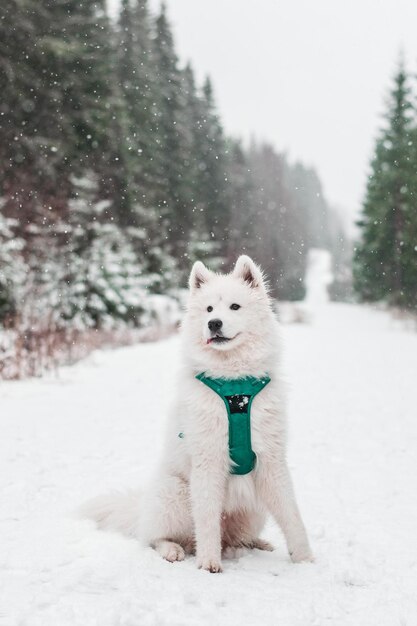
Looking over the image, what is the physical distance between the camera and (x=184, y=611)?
250 centimetres

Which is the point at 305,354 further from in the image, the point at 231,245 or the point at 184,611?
the point at 231,245

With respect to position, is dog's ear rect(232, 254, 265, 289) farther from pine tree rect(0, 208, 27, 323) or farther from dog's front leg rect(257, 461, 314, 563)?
pine tree rect(0, 208, 27, 323)

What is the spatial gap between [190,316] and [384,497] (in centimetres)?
242

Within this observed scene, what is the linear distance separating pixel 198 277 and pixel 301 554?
6.04 feet

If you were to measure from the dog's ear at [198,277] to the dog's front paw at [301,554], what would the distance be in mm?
1738

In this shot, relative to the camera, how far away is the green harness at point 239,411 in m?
3.18

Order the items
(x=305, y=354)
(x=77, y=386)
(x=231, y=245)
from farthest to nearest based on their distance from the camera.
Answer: (x=231, y=245)
(x=305, y=354)
(x=77, y=386)

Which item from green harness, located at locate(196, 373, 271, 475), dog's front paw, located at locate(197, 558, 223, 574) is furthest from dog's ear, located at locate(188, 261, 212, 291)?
dog's front paw, located at locate(197, 558, 223, 574)

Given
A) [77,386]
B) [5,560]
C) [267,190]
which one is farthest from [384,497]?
[267,190]

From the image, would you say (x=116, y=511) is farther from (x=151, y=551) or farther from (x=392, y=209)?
(x=392, y=209)

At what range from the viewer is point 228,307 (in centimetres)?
344

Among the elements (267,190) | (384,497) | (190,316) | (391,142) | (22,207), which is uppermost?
(267,190)

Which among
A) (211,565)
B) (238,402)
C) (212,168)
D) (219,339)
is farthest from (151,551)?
(212,168)

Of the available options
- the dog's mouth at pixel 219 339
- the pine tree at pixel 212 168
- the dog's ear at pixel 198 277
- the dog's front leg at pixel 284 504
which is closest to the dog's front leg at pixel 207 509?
the dog's front leg at pixel 284 504
